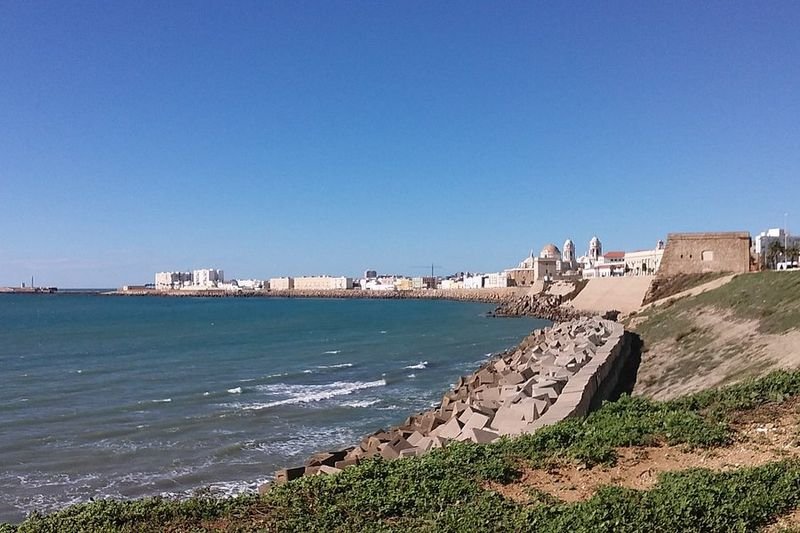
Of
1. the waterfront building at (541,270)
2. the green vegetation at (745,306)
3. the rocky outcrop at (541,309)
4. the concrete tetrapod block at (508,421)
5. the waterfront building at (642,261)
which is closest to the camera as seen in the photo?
the concrete tetrapod block at (508,421)

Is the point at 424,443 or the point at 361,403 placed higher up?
the point at 424,443

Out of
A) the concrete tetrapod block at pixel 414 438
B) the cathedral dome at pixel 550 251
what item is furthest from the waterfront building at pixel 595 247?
the concrete tetrapod block at pixel 414 438

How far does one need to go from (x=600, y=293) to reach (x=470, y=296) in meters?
59.1

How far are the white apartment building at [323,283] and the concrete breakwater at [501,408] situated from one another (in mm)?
154536

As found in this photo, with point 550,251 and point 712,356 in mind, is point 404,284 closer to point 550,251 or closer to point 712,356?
point 550,251

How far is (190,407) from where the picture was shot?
16391 millimetres

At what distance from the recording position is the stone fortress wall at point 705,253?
29.6 meters

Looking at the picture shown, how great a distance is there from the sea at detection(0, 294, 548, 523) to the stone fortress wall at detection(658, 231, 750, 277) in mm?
9357

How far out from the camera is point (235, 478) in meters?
10.3

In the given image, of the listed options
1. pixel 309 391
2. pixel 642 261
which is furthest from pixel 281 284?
pixel 309 391

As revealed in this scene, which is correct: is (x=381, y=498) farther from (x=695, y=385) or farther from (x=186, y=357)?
(x=186, y=357)

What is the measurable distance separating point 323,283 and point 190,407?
157673mm

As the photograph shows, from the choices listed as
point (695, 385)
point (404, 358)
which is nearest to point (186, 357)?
point (404, 358)

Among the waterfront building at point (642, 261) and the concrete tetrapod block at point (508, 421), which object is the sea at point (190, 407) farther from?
the waterfront building at point (642, 261)
